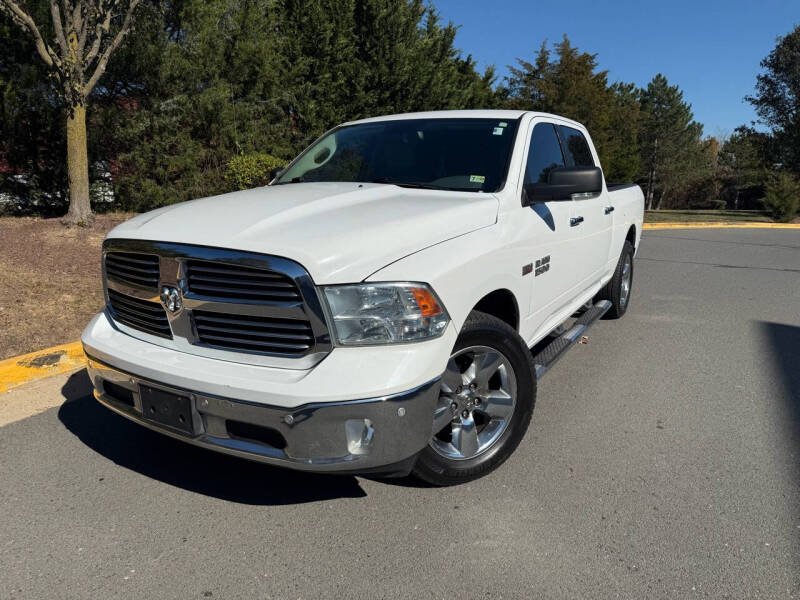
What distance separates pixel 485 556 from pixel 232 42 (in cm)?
1212

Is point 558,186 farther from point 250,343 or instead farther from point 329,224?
point 250,343

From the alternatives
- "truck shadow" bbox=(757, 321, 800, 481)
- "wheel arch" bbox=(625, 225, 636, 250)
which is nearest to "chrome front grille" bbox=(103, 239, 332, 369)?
"truck shadow" bbox=(757, 321, 800, 481)

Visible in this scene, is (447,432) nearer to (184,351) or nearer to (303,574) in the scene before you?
(303,574)

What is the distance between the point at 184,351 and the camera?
252cm

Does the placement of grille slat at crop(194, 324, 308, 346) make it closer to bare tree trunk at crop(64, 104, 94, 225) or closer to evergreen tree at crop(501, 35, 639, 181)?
bare tree trunk at crop(64, 104, 94, 225)

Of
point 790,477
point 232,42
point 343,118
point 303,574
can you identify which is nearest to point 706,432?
point 790,477

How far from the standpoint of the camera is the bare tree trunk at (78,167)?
26.8ft

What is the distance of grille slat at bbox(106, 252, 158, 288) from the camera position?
2.60 metres

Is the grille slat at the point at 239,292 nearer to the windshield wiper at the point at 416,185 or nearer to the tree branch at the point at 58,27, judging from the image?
the windshield wiper at the point at 416,185

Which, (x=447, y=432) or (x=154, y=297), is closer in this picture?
(x=154, y=297)

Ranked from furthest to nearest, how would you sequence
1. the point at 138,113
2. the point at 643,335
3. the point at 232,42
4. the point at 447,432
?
the point at 232,42, the point at 138,113, the point at 643,335, the point at 447,432

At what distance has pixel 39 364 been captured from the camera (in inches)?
169

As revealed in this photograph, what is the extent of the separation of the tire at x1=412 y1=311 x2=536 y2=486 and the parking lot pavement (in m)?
0.15

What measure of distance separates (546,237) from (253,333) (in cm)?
186
